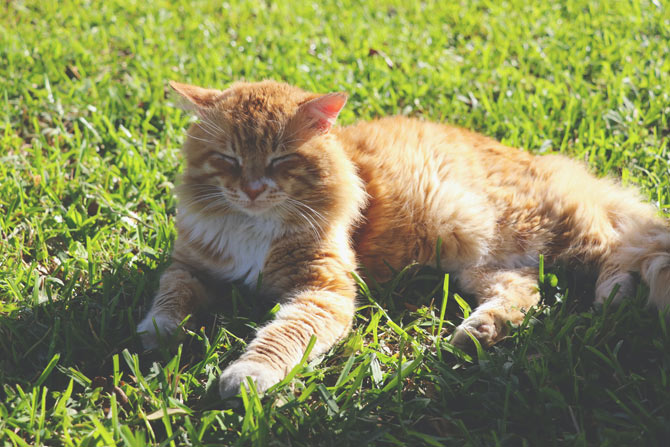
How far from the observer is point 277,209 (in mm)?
3020

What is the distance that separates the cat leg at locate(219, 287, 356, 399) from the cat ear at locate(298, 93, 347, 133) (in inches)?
34.3

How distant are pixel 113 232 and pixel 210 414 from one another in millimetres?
1725

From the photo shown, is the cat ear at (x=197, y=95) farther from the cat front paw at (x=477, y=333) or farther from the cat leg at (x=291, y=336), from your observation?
the cat front paw at (x=477, y=333)

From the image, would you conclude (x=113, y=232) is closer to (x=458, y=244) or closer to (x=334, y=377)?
(x=334, y=377)

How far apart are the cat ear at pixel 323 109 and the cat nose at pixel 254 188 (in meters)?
0.42

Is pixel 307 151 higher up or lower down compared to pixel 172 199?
higher up

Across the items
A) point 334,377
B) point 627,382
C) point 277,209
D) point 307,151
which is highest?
point 307,151

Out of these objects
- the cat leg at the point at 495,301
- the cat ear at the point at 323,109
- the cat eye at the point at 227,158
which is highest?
the cat ear at the point at 323,109

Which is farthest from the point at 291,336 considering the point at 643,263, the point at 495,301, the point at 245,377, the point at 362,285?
the point at 643,263

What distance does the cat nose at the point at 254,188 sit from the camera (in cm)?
286

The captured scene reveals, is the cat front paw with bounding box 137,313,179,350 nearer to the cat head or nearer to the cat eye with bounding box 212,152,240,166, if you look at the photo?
the cat head

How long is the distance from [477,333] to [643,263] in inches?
37.2

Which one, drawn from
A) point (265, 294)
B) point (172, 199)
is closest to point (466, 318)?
point (265, 294)

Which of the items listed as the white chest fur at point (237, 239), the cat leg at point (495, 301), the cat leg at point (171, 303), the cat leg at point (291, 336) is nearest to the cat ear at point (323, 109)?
the white chest fur at point (237, 239)
